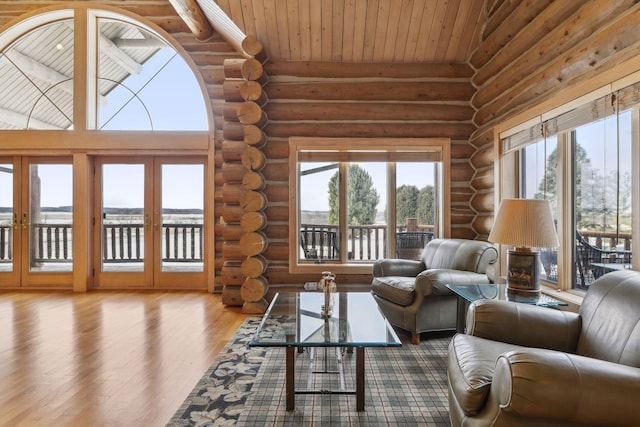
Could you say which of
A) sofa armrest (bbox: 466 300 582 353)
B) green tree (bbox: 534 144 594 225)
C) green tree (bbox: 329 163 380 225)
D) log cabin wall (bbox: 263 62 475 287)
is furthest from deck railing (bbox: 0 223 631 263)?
green tree (bbox: 534 144 594 225)

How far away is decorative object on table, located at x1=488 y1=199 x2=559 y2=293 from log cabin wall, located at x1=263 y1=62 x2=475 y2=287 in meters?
2.30

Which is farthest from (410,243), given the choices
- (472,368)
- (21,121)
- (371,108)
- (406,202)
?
(21,121)

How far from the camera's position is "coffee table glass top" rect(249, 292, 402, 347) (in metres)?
2.03

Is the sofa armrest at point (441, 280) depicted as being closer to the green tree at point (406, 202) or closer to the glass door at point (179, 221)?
the green tree at point (406, 202)

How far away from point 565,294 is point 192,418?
301cm

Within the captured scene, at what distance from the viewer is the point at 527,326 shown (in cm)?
190

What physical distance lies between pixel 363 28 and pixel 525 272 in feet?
11.1

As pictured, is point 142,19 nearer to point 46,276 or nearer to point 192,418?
point 46,276

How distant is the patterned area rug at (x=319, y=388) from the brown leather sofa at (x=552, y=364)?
53cm

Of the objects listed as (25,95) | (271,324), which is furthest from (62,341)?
(25,95)

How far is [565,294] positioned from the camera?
293 centimetres

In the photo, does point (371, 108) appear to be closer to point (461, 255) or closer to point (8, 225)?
point (461, 255)

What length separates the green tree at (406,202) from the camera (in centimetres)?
478

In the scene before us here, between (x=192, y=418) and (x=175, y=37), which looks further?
(x=175, y=37)
